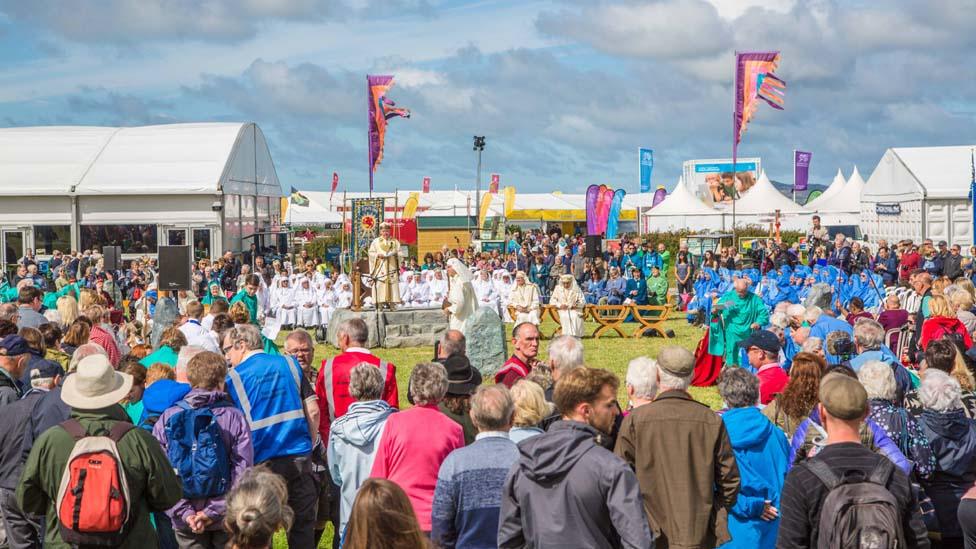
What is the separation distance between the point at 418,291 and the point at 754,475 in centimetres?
1947

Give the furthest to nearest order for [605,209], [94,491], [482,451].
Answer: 1. [605,209]
2. [94,491]
3. [482,451]

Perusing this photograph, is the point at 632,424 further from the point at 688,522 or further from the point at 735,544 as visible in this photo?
the point at 735,544

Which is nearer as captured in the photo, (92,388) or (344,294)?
(92,388)

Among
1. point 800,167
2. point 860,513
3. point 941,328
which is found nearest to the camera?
point 860,513

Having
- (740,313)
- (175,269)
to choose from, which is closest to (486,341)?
(740,313)

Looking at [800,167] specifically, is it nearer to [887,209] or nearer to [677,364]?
[887,209]

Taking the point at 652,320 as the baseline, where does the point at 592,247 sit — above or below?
above

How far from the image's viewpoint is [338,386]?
20.0ft

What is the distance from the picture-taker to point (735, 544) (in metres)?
4.73

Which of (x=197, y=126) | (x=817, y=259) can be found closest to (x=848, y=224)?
(x=817, y=259)

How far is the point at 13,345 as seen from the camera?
19.6 ft

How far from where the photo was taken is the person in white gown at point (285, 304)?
22.6 metres

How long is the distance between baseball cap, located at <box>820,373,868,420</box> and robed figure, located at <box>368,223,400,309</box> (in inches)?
581

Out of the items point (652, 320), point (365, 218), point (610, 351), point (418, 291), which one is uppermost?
point (365, 218)
